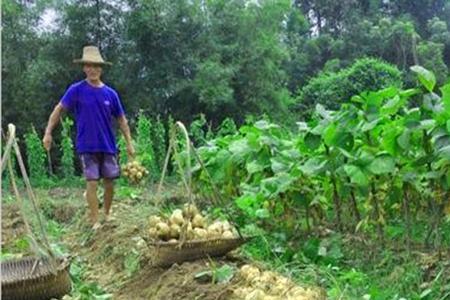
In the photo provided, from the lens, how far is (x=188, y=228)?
159 inches

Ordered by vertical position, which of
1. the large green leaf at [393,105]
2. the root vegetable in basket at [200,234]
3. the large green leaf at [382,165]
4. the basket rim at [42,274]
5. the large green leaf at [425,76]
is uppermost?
the large green leaf at [425,76]

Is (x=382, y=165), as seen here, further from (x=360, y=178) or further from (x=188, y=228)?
(x=188, y=228)

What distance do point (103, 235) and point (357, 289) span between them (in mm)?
2716

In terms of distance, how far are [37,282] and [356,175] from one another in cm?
171

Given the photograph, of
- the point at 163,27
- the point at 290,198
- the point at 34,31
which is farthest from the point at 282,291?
the point at 34,31

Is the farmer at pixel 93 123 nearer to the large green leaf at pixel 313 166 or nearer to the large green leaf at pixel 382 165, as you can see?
the large green leaf at pixel 313 166

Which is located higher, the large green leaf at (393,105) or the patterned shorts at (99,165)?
the large green leaf at (393,105)

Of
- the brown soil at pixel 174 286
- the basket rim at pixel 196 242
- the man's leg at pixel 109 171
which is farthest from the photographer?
the man's leg at pixel 109 171

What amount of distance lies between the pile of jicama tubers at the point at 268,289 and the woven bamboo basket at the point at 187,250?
51cm

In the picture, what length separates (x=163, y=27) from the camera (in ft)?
54.7

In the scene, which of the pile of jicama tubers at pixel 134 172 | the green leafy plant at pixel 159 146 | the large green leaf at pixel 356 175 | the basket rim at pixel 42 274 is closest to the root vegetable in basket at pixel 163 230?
the basket rim at pixel 42 274

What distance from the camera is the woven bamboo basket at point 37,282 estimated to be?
3445mm

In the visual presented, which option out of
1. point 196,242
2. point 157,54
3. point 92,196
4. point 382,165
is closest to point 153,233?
point 196,242

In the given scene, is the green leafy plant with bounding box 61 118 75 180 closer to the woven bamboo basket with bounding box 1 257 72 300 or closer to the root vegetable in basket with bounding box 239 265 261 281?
the woven bamboo basket with bounding box 1 257 72 300
